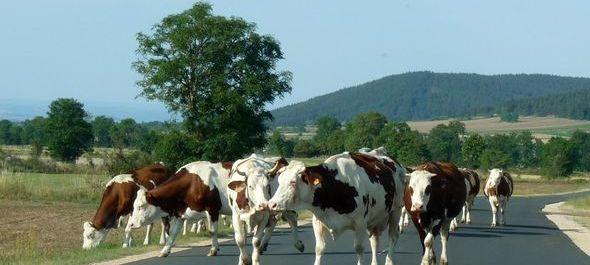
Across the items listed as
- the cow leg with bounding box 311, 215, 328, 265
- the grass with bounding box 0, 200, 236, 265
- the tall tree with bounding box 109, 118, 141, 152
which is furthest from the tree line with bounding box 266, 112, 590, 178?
the cow leg with bounding box 311, 215, 328, 265

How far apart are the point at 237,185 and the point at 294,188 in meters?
3.20

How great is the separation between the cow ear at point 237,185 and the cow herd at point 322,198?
0.9 inches

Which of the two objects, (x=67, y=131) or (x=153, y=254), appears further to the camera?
(x=67, y=131)

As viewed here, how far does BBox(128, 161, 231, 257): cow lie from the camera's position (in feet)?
70.8

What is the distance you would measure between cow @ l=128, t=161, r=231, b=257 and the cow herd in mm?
22

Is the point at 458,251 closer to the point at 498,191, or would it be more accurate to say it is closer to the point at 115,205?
the point at 115,205

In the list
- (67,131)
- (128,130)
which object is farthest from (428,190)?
(128,130)

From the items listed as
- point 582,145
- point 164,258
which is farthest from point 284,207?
point 582,145

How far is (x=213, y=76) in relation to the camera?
5816 centimetres

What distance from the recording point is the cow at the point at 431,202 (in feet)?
57.8

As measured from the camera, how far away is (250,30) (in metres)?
58.6

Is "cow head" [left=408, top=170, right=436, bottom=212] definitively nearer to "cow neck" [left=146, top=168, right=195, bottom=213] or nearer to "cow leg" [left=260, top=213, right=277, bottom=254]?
"cow leg" [left=260, top=213, right=277, bottom=254]

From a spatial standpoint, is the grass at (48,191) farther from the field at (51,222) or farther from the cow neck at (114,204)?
the cow neck at (114,204)

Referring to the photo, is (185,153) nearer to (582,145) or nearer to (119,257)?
(119,257)
